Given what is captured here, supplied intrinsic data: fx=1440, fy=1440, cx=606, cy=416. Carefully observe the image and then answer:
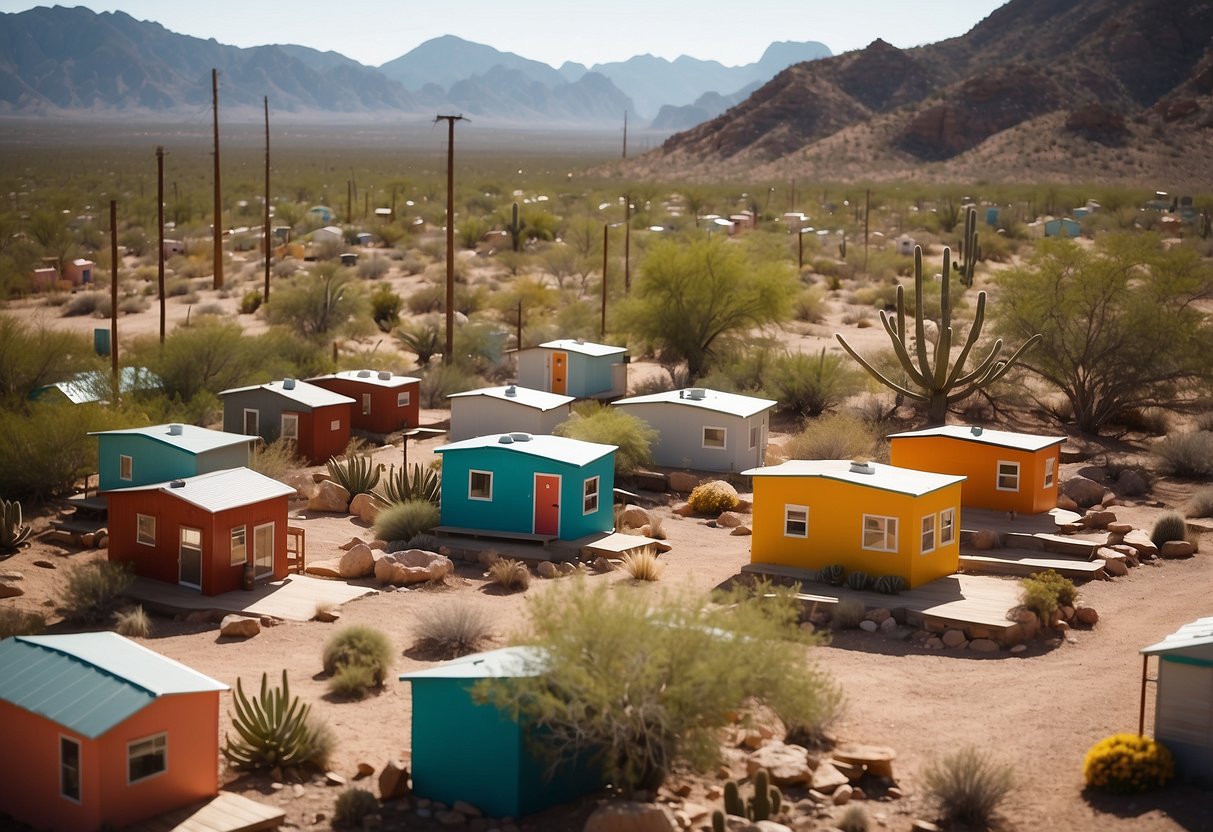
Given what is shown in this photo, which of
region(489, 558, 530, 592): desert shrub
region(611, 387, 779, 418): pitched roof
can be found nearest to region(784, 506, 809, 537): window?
region(489, 558, 530, 592): desert shrub

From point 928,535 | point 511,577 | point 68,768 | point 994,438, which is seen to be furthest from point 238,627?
point 994,438

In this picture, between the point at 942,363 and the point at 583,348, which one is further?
the point at 583,348

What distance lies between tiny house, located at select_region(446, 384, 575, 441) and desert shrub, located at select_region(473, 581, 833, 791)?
18.7 meters

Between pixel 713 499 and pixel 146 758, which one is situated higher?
pixel 146 758

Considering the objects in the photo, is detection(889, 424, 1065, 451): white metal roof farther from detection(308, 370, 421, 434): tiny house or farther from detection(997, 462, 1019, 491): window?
detection(308, 370, 421, 434): tiny house

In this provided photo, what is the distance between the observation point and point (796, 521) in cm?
2448

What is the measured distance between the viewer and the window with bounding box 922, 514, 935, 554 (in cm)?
2370

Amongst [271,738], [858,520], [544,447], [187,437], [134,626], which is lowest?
[134,626]

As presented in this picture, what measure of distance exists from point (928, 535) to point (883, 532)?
0.81 metres

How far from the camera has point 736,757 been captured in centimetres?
1641

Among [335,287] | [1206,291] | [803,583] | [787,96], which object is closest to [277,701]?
[803,583]

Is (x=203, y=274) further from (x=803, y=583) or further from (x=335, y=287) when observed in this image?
(x=803, y=583)

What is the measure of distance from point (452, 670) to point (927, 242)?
2702 inches

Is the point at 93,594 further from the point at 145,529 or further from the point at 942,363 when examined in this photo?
the point at 942,363
